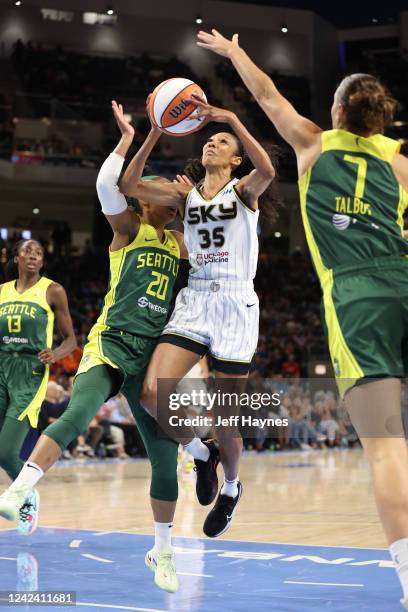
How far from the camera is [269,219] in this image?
5750 mm

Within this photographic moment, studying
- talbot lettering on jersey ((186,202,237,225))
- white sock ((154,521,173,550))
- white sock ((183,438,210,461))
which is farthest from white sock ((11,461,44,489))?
talbot lettering on jersey ((186,202,237,225))

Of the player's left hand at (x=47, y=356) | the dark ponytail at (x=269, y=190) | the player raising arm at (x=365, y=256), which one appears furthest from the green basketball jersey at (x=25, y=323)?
the player raising arm at (x=365, y=256)

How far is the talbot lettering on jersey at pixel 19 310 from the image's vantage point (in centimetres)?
696

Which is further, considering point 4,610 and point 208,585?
point 208,585

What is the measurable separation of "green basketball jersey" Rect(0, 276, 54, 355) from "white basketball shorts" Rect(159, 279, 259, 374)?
78.8 inches

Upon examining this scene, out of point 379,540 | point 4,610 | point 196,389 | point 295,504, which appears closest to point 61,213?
point 196,389

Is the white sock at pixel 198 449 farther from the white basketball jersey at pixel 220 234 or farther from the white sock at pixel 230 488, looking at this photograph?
the white basketball jersey at pixel 220 234

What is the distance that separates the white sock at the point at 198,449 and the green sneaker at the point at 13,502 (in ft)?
4.17

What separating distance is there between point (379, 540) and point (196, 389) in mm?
4455

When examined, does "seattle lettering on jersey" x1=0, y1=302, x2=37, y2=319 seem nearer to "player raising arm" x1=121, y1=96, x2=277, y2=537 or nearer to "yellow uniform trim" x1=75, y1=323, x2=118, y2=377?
"yellow uniform trim" x1=75, y1=323, x2=118, y2=377

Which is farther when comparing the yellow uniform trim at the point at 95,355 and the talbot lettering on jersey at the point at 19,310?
the talbot lettering on jersey at the point at 19,310

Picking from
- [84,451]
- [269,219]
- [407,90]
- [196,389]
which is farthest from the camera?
[407,90]

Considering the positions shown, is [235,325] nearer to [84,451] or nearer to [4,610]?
[4,610]

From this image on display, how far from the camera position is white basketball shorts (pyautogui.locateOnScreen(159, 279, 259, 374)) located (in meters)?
5.17
